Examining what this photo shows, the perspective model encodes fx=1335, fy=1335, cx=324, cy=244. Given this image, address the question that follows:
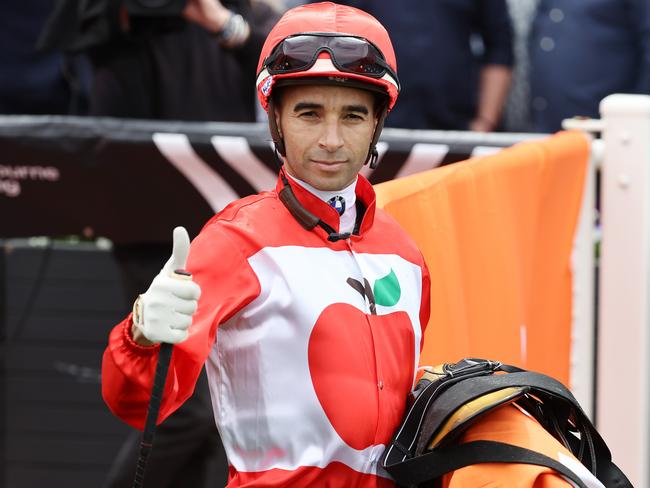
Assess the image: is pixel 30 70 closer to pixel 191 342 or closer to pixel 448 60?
pixel 448 60

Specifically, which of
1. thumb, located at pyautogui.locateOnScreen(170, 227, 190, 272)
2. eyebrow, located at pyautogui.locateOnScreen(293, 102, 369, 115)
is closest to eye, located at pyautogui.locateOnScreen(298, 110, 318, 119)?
eyebrow, located at pyautogui.locateOnScreen(293, 102, 369, 115)

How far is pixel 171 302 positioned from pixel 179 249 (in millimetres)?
89

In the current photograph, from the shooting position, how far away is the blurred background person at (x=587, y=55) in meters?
5.71

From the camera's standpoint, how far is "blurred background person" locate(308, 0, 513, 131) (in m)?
5.70

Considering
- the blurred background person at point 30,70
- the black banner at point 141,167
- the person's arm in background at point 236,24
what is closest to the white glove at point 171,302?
the black banner at point 141,167

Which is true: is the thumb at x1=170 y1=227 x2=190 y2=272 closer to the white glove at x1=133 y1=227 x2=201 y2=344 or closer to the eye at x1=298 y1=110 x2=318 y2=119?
the white glove at x1=133 y1=227 x2=201 y2=344

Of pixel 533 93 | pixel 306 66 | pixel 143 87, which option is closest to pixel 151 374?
pixel 306 66

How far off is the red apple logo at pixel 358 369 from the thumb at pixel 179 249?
49cm

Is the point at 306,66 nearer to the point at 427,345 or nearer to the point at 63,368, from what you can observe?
the point at 427,345

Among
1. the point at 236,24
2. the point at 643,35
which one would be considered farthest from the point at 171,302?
the point at 643,35

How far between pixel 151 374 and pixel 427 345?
964 mm

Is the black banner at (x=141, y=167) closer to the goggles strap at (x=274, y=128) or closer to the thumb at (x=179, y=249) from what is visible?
the goggles strap at (x=274, y=128)

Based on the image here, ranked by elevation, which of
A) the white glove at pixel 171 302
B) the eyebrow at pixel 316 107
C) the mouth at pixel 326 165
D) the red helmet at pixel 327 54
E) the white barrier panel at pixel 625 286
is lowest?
the white barrier panel at pixel 625 286

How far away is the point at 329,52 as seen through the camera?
2.67 metres
